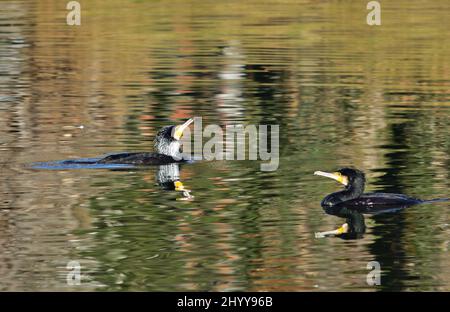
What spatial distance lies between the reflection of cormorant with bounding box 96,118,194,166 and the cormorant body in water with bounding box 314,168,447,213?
127 inches

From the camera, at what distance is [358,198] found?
15797 millimetres

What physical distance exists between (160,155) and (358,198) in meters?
3.77

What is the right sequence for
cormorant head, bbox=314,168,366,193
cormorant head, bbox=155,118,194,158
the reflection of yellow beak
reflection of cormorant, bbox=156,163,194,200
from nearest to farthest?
the reflection of yellow beak, cormorant head, bbox=314,168,366,193, reflection of cormorant, bbox=156,163,194,200, cormorant head, bbox=155,118,194,158

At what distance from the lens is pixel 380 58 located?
3416cm

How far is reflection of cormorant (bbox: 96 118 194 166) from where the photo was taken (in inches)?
720

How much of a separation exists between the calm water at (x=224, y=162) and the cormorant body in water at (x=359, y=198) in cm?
23

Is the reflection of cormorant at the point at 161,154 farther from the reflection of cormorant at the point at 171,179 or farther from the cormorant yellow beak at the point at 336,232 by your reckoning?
the cormorant yellow beak at the point at 336,232

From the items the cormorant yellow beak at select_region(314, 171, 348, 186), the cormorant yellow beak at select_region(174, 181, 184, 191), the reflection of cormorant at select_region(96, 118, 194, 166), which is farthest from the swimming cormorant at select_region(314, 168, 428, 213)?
the reflection of cormorant at select_region(96, 118, 194, 166)

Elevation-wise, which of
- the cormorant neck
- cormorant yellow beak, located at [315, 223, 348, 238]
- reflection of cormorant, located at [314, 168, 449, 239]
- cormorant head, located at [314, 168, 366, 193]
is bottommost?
cormorant yellow beak, located at [315, 223, 348, 238]

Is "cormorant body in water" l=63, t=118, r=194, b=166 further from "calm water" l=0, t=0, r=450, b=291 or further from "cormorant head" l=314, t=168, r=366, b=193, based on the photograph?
"cormorant head" l=314, t=168, r=366, b=193

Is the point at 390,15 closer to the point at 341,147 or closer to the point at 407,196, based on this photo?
the point at 341,147

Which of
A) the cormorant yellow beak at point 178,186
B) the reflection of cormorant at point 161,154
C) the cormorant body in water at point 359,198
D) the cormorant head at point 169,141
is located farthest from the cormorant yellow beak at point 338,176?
the cormorant head at point 169,141

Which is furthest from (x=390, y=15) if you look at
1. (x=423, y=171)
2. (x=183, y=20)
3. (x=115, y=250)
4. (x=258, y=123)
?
(x=115, y=250)

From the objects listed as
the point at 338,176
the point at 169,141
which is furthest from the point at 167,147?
the point at 338,176
